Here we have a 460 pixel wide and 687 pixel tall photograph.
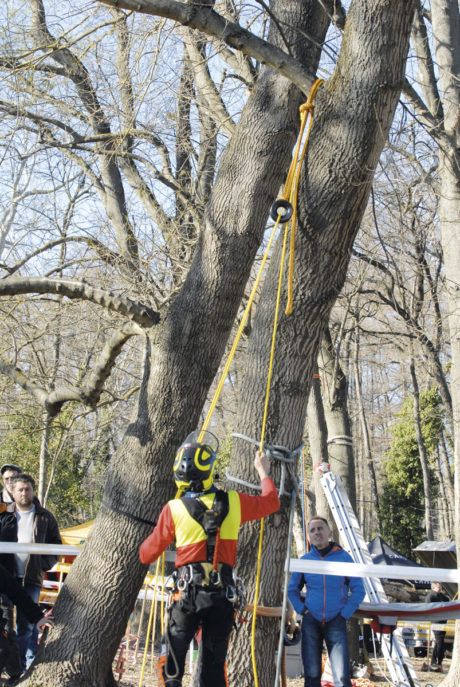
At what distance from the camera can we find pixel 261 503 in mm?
3818

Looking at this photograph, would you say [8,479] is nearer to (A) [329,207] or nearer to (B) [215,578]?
(B) [215,578]

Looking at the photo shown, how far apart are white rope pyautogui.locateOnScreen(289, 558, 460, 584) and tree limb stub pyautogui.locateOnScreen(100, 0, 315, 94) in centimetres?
346

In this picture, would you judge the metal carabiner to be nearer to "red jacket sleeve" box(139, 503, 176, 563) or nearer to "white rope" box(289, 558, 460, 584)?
"red jacket sleeve" box(139, 503, 176, 563)

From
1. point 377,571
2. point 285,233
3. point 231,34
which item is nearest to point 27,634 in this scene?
point 377,571

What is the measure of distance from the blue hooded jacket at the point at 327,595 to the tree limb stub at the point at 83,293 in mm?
2428

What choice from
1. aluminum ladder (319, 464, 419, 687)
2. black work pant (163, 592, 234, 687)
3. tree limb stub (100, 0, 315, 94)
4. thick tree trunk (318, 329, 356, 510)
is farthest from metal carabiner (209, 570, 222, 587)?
thick tree trunk (318, 329, 356, 510)

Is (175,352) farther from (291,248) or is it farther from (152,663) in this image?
(152,663)

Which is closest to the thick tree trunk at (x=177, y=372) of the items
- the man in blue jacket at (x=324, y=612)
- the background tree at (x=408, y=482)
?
the man in blue jacket at (x=324, y=612)

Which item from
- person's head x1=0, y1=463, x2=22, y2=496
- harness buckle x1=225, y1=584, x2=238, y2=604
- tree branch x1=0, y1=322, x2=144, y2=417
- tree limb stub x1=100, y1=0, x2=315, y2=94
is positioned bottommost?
harness buckle x1=225, y1=584, x2=238, y2=604

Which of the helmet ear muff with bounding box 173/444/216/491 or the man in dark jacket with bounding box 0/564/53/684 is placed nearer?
the helmet ear muff with bounding box 173/444/216/491

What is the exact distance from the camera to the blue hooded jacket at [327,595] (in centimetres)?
532

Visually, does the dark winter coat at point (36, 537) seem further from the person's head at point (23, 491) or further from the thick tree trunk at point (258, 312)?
the thick tree trunk at point (258, 312)

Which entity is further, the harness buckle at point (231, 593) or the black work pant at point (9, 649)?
the black work pant at point (9, 649)

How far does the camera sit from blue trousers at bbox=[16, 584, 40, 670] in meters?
5.88
